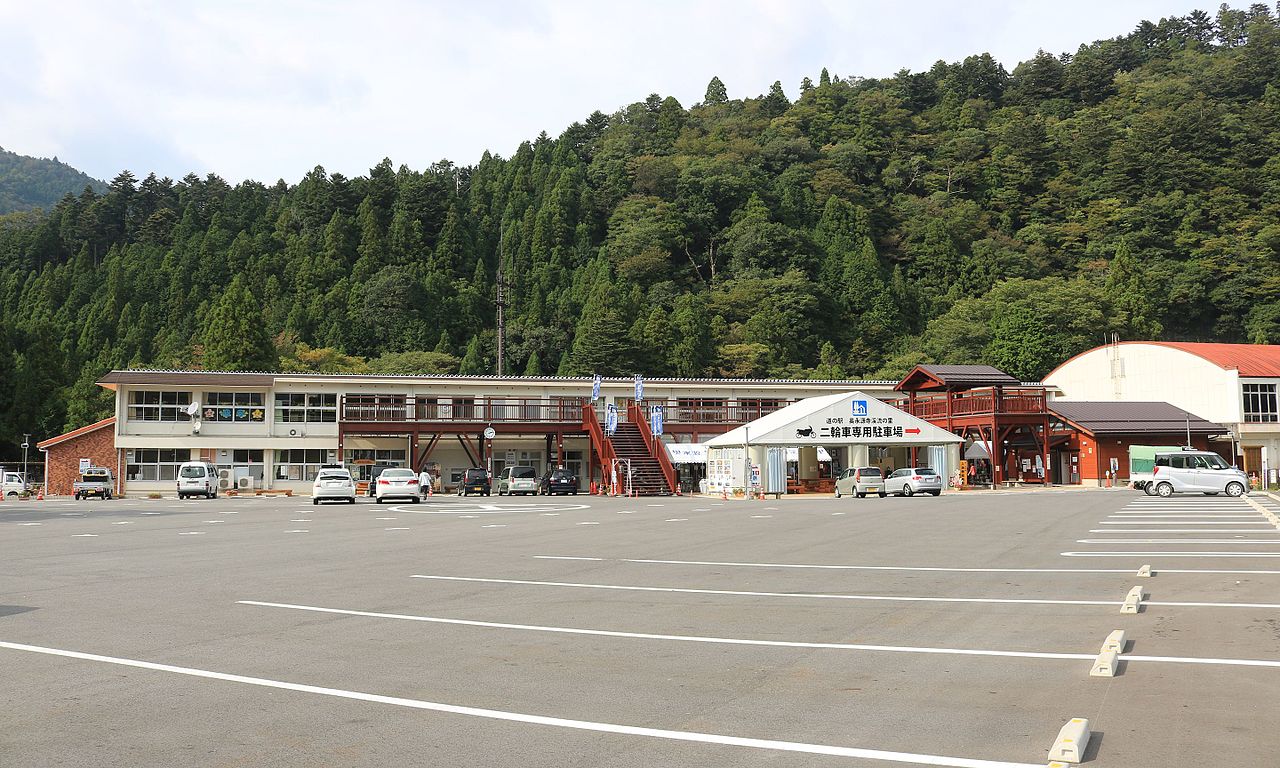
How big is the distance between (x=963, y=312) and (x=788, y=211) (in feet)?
84.3

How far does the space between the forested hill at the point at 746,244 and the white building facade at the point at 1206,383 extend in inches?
468

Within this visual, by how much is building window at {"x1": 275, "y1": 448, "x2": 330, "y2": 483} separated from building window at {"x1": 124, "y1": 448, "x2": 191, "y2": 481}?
14.7ft

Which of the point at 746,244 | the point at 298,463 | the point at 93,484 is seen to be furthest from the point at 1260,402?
the point at 93,484

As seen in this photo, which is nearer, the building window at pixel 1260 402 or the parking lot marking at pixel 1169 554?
the parking lot marking at pixel 1169 554

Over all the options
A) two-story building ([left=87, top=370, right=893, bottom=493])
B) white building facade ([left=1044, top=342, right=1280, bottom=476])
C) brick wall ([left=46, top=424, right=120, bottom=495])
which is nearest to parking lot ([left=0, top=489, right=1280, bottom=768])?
two-story building ([left=87, top=370, right=893, bottom=493])

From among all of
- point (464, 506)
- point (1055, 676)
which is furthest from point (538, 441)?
point (1055, 676)

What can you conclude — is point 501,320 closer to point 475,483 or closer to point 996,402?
point 475,483

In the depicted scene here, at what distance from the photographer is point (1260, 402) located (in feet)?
180

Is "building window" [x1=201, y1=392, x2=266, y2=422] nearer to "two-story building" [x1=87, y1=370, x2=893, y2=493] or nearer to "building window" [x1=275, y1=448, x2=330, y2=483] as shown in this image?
"two-story building" [x1=87, y1=370, x2=893, y2=493]

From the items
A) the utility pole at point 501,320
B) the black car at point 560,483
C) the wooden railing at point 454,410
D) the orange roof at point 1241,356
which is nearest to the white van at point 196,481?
the wooden railing at point 454,410

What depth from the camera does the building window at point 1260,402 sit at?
5459 centimetres

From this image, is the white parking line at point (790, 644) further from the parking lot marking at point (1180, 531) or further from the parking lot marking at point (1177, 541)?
the parking lot marking at point (1180, 531)

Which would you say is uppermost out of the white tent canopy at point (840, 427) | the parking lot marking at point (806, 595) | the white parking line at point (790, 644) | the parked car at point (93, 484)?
the white tent canopy at point (840, 427)

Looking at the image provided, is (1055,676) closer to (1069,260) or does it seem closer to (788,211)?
(1069,260)
